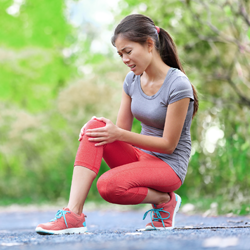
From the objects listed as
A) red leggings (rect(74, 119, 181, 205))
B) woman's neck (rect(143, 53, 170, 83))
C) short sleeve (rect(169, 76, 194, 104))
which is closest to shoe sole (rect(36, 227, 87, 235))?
red leggings (rect(74, 119, 181, 205))

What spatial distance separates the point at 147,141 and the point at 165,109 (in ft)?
0.81

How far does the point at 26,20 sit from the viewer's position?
505 inches

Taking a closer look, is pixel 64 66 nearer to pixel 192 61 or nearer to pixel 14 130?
pixel 14 130

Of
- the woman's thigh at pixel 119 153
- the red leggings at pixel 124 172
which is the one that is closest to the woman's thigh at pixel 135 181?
the red leggings at pixel 124 172

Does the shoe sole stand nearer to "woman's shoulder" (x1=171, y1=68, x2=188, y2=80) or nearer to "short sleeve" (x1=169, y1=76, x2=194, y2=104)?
"short sleeve" (x1=169, y1=76, x2=194, y2=104)

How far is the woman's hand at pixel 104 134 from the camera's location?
2301 mm

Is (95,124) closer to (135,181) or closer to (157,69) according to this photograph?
(135,181)

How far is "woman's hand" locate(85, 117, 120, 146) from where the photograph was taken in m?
2.30

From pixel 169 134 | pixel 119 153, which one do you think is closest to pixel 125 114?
pixel 119 153

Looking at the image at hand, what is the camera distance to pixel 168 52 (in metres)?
2.66

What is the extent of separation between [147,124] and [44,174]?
21.0 feet

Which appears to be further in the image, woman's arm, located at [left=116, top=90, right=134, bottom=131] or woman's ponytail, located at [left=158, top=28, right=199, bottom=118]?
woman's arm, located at [left=116, top=90, right=134, bottom=131]

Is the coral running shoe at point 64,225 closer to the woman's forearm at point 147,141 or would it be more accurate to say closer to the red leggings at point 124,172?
the red leggings at point 124,172

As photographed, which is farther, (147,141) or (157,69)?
(157,69)
